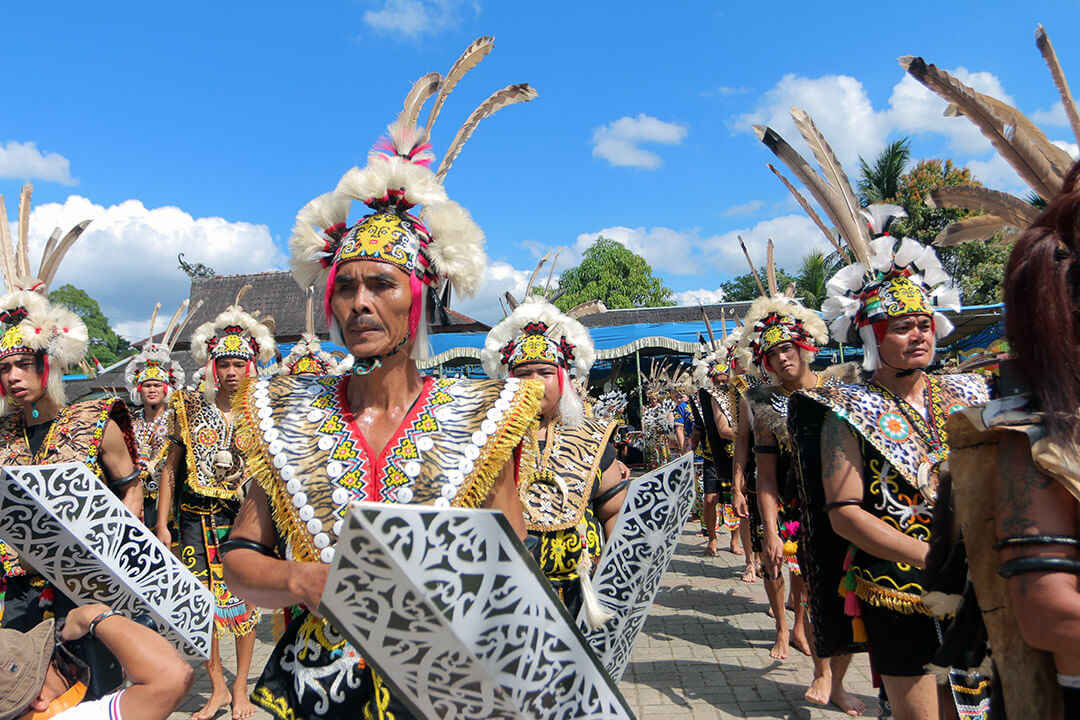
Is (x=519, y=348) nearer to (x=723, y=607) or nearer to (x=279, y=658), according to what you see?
(x=279, y=658)

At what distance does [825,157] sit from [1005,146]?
1804mm

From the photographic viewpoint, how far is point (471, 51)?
2.59m

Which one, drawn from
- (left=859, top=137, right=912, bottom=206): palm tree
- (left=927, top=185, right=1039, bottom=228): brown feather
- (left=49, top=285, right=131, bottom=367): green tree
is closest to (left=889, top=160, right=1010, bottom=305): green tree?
(left=859, top=137, right=912, bottom=206): palm tree

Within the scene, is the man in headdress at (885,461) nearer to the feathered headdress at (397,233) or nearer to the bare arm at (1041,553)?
the bare arm at (1041,553)

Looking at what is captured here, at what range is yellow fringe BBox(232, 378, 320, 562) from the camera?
70.2 inches

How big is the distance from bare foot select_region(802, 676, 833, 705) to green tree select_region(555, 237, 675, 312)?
31.8 meters

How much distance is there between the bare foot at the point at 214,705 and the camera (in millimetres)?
4547

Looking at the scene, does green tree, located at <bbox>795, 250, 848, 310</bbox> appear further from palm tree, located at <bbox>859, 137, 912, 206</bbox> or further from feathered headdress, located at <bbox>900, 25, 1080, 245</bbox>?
feathered headdress, located at <bbox>900, 25, 1080, 245</bbox>

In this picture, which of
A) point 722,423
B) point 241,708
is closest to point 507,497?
point 241,708

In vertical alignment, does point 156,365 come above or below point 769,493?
above

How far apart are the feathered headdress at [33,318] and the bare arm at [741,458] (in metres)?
4.71

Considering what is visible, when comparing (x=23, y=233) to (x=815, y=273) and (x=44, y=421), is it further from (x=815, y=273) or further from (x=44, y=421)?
(x=815, y=273)

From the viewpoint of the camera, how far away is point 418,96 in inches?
96.7

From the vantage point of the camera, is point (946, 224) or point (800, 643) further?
point (946, 224)
